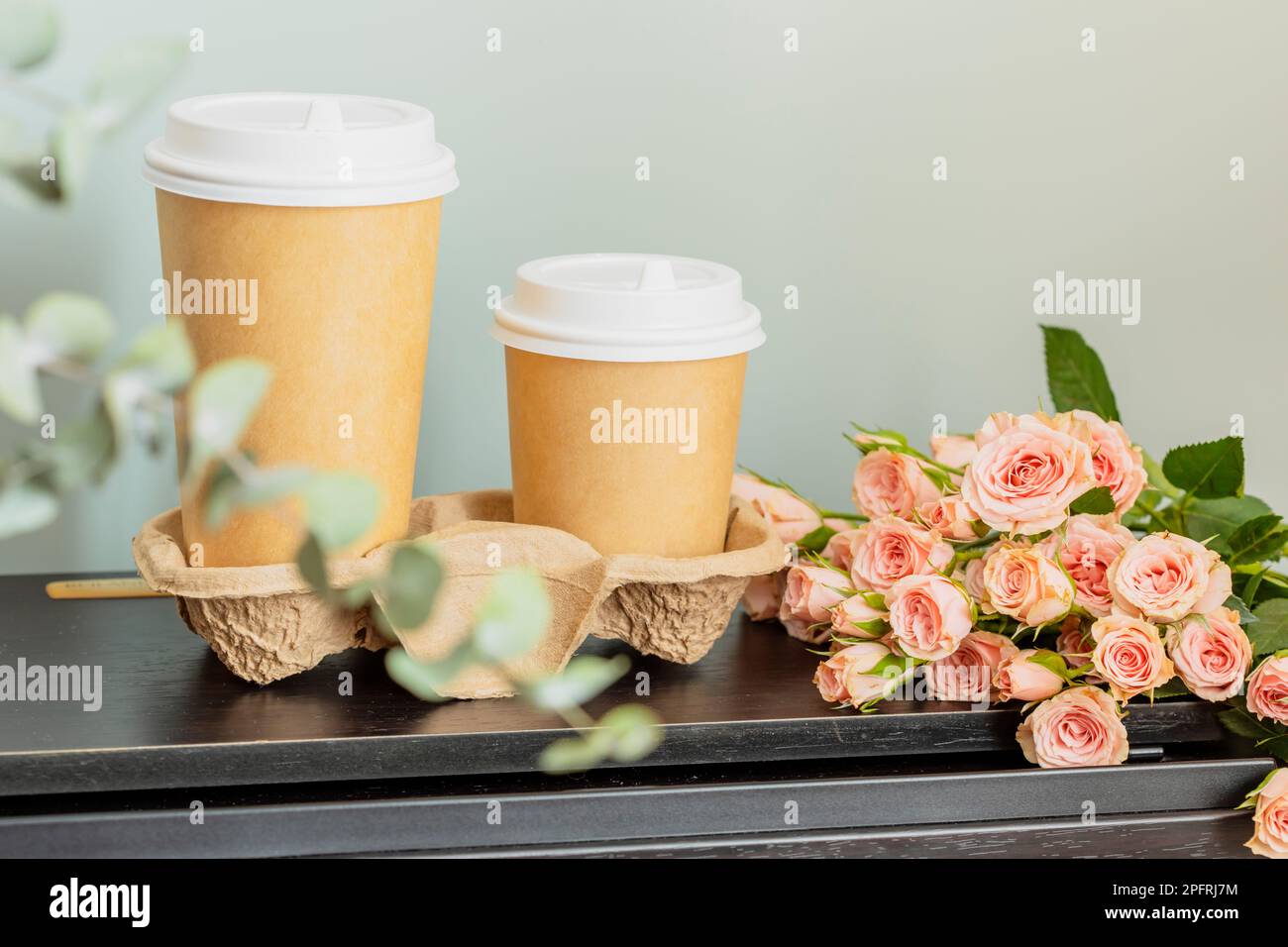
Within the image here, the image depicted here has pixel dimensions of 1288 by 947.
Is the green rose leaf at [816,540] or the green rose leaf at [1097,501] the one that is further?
the green rose leaf at [816,540]

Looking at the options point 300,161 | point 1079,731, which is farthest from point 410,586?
point 1079,731

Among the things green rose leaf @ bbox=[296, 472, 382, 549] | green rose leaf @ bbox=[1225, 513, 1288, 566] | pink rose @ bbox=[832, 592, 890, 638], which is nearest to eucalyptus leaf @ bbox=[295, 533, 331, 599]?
green rose leaf @ bbox=[296, 472, 382, 549]

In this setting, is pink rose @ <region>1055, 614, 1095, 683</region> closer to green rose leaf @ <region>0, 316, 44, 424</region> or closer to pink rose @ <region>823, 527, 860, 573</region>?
pink rose @ <region>823, 527, 860, 573</region>

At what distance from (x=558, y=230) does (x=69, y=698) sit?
441 millimetres

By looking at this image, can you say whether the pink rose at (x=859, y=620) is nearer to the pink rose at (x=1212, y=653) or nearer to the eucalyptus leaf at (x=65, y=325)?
the pink rose at (x=1212, y=653)

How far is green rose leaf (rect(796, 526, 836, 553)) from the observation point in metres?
0.81

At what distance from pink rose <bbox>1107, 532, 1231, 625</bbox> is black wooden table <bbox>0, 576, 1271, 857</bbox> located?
7 centimetres

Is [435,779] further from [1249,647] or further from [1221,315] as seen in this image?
[1221,315]

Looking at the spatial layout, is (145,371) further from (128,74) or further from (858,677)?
(858,677)

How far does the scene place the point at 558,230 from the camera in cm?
88

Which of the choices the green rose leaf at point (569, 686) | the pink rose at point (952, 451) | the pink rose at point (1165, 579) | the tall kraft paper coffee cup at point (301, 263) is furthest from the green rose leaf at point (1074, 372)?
the green rose leaf at point (569, 686)

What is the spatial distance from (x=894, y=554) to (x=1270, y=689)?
210mm

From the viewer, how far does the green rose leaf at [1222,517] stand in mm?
732
